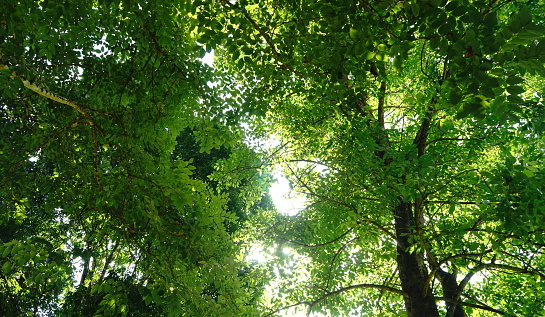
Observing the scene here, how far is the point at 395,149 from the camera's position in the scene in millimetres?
6129

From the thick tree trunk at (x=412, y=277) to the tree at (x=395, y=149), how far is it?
2cm

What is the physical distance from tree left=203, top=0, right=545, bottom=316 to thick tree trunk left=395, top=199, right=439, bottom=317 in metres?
0.02

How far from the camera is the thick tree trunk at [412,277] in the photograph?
5844 millimetres

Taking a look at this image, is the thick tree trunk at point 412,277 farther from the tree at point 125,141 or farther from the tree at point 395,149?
the tree at point 125,141

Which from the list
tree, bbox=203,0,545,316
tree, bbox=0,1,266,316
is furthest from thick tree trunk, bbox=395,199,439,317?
tree, bbox=0,1,266,316

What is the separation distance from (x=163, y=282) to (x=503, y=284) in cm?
690

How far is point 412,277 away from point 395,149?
7.62 feet

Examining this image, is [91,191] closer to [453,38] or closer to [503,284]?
[453,38]

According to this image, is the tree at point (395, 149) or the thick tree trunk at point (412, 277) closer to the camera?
the tree at point (395, 149)

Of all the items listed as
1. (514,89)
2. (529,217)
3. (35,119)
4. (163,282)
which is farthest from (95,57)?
(529,217)

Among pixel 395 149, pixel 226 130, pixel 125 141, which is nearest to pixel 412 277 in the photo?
pixel 395 149

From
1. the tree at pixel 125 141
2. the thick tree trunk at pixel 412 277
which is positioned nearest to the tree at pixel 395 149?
the thick tree trunk at pixel 412 277

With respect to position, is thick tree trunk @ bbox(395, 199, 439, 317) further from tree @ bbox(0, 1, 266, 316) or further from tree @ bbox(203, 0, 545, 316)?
tree @ bbox(0, 1, 266, 316)

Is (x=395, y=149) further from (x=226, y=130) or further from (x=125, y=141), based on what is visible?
(x=125, y=141)
